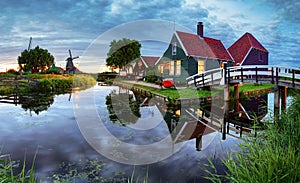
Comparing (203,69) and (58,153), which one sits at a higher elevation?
(203,69)

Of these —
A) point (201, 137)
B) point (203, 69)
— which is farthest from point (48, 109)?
point (203, 69)

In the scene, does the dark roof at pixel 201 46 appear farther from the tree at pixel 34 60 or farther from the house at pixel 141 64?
the tree at pixel 34 60

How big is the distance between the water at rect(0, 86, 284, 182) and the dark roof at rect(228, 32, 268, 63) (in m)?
18.0

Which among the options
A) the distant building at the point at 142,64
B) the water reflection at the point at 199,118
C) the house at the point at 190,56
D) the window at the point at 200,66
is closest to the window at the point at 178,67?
the house at the point at 190,56

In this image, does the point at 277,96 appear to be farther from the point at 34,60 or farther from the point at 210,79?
the point at 34,60

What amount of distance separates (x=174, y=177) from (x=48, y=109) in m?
10.5

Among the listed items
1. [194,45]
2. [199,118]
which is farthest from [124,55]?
[199,118]

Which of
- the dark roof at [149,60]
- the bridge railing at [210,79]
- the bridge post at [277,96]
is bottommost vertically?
the bridge post at [277,96]

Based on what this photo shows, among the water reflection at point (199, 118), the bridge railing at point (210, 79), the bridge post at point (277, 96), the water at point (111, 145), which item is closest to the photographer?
the water at point (111, 145)

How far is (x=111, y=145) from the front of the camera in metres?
7.00

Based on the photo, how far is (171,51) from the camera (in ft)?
77.2

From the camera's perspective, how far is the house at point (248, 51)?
Result: 26391 millimetres

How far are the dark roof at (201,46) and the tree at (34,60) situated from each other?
34.9m

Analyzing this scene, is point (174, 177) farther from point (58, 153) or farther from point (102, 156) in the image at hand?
point (58, 153)
